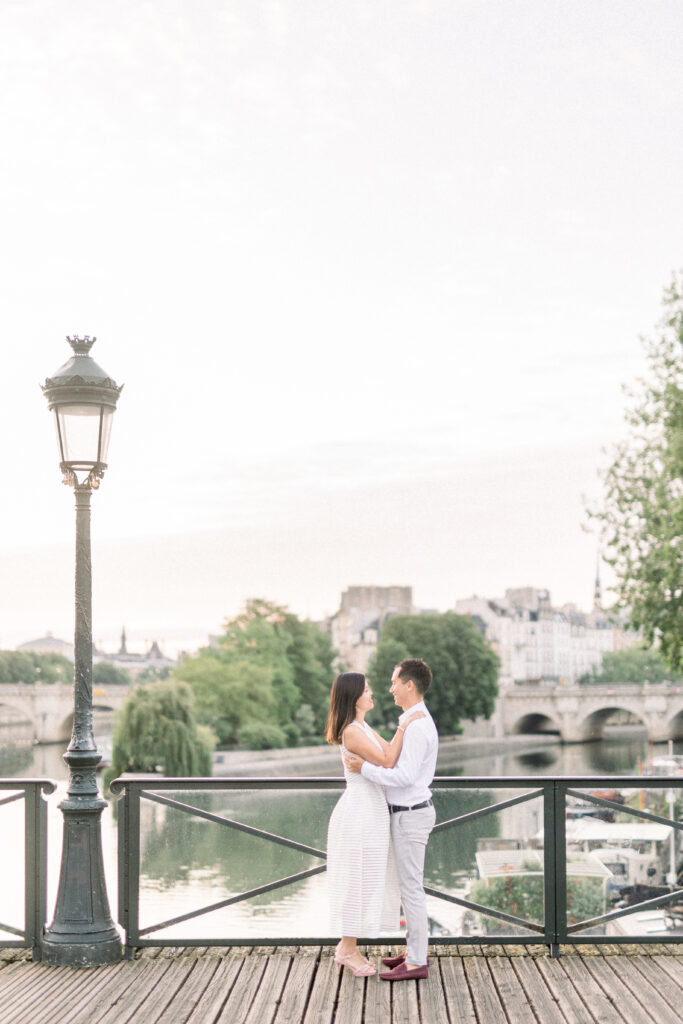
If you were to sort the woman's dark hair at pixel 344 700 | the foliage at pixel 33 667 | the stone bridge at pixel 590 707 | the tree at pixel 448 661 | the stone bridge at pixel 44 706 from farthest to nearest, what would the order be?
1. the foliage at pixel 33 667
2. the stone bridge at pixel 590 707
3. the stone bridge at pixel 44 706
4. the tree at pixel 448 661
5. the woman's dark hair at pixel 344 700

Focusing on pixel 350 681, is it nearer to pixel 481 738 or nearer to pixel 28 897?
pixel 28 897

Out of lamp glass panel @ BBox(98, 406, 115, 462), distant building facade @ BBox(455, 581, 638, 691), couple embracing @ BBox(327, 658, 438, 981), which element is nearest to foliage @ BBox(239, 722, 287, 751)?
distant building facade @ BBox(455, 581, 638, 691)

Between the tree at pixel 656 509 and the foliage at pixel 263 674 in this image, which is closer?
the tree at pixel 656 509

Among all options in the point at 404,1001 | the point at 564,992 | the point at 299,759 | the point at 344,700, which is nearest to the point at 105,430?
the point at 344,700

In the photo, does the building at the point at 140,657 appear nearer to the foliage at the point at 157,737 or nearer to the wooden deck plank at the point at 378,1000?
the foliage at the point at 157,737

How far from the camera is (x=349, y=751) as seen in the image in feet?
20.4

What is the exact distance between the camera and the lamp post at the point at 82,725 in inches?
277

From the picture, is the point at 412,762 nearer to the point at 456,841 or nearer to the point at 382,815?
the point at 382,815

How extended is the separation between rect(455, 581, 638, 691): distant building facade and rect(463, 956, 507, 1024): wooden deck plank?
109 metres

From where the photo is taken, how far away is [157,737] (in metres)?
55.7

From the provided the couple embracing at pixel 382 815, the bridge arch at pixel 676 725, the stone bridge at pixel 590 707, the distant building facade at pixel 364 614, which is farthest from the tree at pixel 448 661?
the couple embracing at pixel 382 815

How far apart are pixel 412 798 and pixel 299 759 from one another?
6354 centimetres

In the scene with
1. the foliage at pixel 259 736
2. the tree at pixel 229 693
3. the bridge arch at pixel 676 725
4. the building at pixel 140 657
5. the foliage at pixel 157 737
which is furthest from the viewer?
the building at pixel 140 657

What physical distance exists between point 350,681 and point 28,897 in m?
2.50
